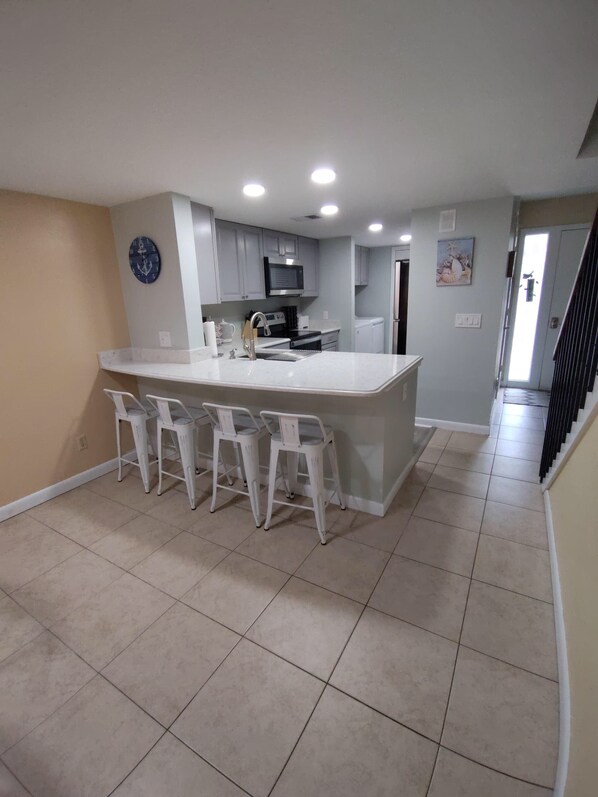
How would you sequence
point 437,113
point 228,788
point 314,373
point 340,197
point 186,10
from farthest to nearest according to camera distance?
point 340,197 → point 314,373 → point 437,113 → point 228,788 → point 186,10

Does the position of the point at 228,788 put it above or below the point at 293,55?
below

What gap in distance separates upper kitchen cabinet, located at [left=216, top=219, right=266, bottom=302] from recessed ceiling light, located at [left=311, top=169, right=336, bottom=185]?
1478mm

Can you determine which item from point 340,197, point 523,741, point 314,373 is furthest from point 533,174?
point 523,741

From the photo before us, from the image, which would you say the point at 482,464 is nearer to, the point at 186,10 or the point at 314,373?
the point at 314,373

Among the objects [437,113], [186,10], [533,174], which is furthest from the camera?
[533,174]

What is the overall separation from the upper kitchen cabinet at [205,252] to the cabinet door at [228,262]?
28 cm

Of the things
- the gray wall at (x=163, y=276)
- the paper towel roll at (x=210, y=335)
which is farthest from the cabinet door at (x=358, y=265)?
the gray wall at (x=163, y=276)

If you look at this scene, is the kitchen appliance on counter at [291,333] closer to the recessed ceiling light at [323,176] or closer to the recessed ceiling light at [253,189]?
the recessed ceiling light at [253,189]

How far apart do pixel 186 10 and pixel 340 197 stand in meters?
2.22

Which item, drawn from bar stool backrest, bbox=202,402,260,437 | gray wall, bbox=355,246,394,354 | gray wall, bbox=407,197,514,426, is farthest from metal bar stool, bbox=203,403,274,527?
gray wall, bbox=355,246,394,354

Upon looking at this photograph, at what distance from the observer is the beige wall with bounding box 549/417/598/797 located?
0.98m

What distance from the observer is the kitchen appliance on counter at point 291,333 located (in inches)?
188

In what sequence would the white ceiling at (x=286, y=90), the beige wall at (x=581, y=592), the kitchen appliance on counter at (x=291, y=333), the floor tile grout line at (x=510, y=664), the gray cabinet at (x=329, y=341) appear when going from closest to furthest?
the beige wall at (x=581, y=592), the white ceiling at (x=286, y=90), the floor tile grout line at (x=510, y=664), the kitchen appliance on counter at (x=291, y=333), the gray cabinet at (x=329, y=341)

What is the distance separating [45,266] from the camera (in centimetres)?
271
